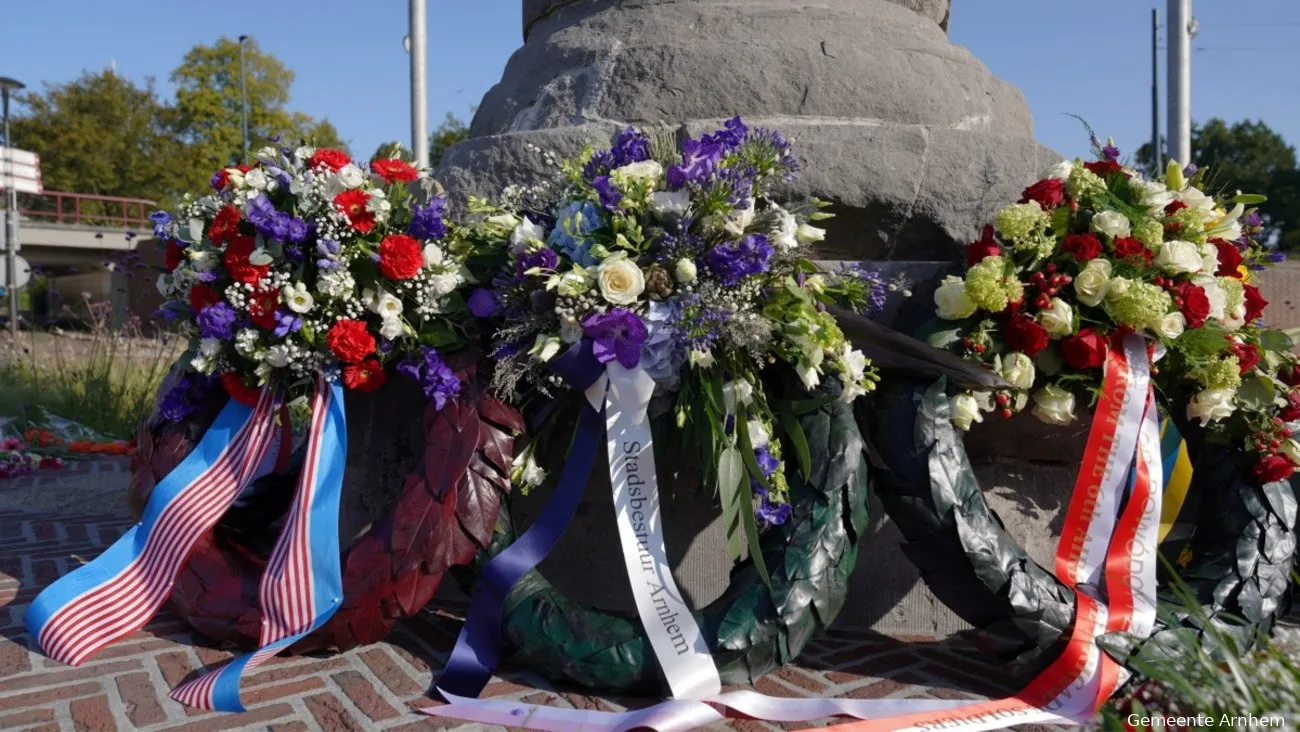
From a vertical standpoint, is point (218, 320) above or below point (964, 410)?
above

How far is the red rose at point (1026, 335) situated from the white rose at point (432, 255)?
1.91 m

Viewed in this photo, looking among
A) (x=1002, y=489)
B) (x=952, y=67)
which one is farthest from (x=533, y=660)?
(x=952, y=67)

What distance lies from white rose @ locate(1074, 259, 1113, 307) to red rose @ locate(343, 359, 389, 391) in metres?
2.33

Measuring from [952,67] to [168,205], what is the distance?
36.5 metres

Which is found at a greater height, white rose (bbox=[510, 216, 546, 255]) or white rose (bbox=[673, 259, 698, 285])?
white rose (bbox=[510, 216, 546, 255])

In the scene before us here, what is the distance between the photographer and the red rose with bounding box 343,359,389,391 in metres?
3.02

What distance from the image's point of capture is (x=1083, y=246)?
2.98 m

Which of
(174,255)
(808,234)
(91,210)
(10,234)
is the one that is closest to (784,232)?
(808,234)

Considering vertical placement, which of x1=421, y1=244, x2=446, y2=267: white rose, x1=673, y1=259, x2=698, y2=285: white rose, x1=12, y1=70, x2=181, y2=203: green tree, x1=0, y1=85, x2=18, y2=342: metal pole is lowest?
x1=673, y1=259, x2=698, y2=285: white rose

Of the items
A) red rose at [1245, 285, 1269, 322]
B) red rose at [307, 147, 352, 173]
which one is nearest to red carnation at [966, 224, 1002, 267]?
red rose at [1245, 285, 1269, 322]

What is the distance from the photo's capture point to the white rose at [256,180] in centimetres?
309

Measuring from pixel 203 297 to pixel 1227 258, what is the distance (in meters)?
3.57

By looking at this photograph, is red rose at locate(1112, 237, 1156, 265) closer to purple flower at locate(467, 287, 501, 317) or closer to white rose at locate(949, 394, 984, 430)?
white rose at locate(949, 394, 984, 430)

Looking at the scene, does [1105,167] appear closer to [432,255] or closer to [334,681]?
[432,255]
